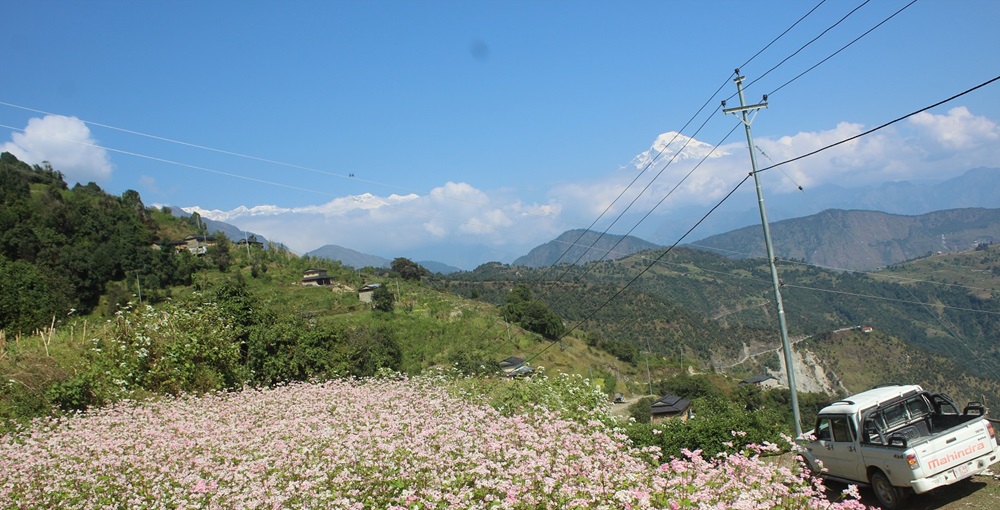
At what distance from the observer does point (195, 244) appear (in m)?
85.1

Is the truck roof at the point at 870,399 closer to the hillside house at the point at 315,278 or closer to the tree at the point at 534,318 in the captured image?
the hillside house at the point at 315,278

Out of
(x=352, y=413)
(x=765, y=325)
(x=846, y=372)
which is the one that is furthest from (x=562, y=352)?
(x=765, y=325)

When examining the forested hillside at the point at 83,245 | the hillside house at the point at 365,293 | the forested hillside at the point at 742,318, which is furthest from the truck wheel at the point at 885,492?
the forested hillside at the point at 742,318

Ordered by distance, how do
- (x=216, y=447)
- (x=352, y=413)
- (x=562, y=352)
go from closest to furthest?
(x=216, y=447) < (x=352, y=413) < (x=562, y=352)

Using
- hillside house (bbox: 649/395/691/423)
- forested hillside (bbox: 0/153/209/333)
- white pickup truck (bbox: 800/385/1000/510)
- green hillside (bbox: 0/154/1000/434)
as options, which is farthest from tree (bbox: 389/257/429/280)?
white pickup truck (bbox: 800/385/1000/510)

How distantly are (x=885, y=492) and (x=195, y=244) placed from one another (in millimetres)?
90359

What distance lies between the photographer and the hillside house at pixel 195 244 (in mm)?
82150

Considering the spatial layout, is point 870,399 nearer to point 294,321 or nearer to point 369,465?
point 369,465

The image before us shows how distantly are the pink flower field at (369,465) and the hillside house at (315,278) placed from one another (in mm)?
68463

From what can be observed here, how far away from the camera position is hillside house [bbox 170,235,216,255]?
82.2 metres

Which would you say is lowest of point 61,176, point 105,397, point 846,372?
point 846,372

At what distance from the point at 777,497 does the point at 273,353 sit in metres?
17.4

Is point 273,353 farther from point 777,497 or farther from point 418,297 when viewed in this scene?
point 418,297

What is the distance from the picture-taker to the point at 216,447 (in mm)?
8234
